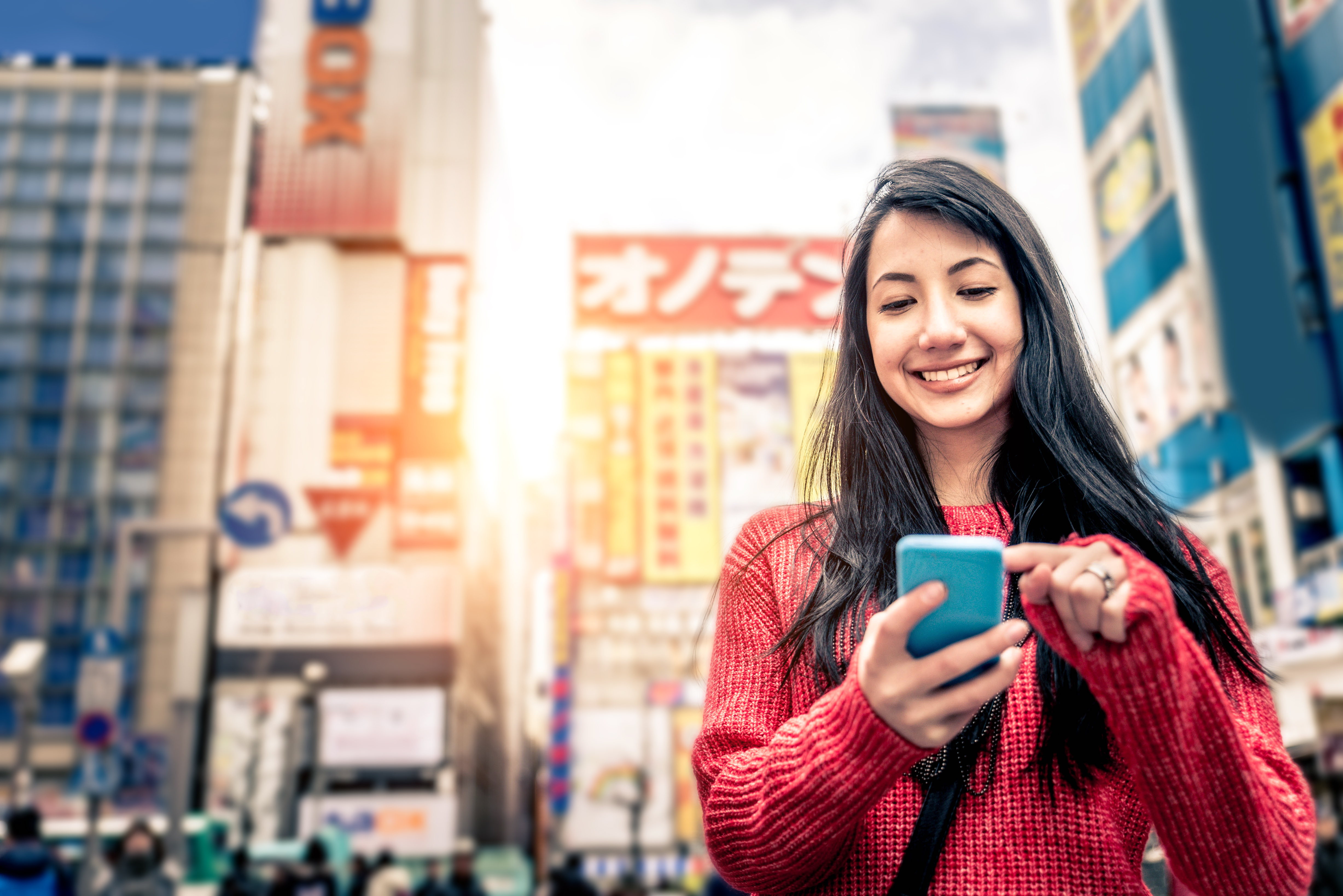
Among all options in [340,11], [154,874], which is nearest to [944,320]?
[154,874]

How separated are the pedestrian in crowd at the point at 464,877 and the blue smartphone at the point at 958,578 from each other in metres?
9.23

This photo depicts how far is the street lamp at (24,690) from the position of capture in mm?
9906

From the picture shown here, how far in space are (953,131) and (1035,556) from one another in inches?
1229

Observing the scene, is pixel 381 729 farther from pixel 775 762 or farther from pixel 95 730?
pixel 775 762

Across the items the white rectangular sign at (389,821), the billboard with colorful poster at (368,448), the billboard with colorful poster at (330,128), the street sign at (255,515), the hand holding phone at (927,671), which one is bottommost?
the white rectangular sign at (389,821)

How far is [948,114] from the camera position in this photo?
3019 centimetres

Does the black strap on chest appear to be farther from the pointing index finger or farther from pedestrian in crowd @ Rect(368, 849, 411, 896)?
pedestrian in crowd @ Rect(368, 849, 411, 896)

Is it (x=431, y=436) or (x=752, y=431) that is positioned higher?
(x=752, y=431)

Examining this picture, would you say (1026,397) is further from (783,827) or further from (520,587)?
(520,587)

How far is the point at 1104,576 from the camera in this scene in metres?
0.96

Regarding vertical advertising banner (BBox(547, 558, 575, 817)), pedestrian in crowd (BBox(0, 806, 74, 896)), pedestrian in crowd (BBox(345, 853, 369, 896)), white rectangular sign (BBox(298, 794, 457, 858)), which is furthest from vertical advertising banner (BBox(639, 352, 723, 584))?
pedestrian in crowd (BBox(0, 806, 74, 896))

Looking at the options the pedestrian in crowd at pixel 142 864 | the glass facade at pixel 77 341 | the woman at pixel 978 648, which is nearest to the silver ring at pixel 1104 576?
the woman at pixel 978 648

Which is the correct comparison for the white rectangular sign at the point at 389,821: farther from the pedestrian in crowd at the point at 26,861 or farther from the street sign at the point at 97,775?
the pedestrian in crowd at the point at 26,861

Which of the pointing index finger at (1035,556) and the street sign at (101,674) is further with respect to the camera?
the street sign at (101,674)
